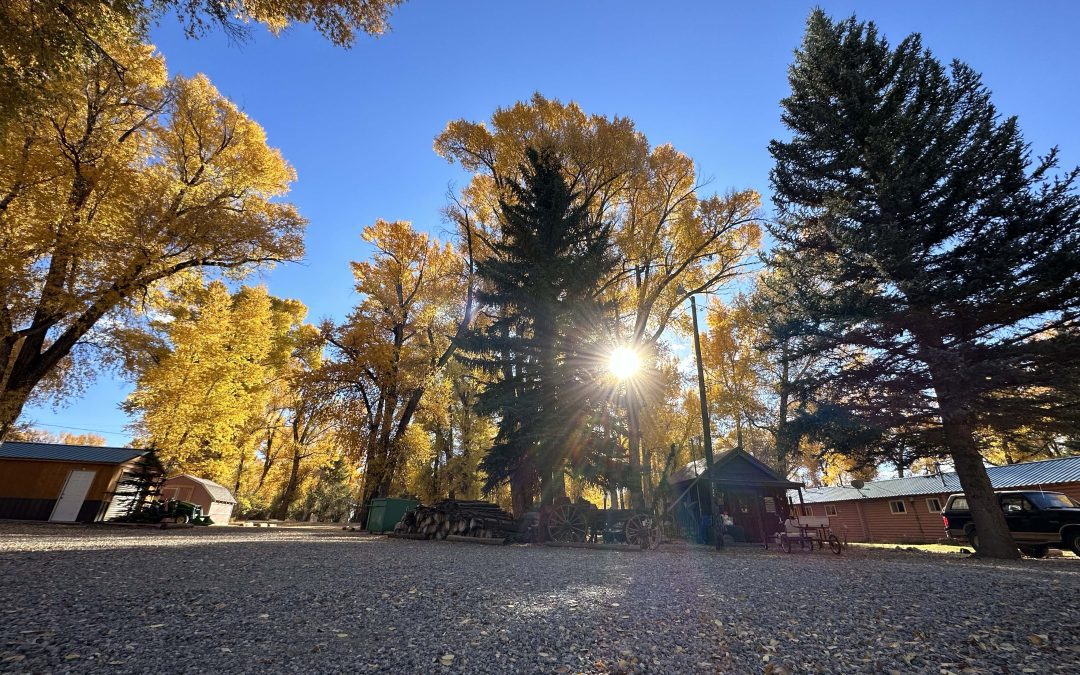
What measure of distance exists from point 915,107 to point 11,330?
94.8 ft

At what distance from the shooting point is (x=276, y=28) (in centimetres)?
916

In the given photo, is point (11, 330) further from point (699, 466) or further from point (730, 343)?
point (730, 343)

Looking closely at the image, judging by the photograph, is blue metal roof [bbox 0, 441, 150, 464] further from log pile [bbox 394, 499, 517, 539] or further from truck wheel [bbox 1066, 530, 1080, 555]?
truck wheel [bbox 1066, 530, 1080, 555]

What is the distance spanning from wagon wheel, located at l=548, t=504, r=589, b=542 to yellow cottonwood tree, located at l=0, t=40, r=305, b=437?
46.2 ft

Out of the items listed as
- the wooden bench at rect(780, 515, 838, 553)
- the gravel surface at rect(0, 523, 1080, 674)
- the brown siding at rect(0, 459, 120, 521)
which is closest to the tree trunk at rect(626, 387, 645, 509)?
the wooden bench at rect(780, 515, 838, 553)

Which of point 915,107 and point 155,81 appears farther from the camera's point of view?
point 155,81

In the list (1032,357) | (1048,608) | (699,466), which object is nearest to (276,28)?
(1048,608)

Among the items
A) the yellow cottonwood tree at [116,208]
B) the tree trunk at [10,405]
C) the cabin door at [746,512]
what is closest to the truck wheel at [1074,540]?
the cabin door at [746,512]

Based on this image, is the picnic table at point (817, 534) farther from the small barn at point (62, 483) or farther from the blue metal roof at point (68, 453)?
the blue metal roof at point (68, 453)

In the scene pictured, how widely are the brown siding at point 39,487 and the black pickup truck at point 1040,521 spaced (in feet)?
106

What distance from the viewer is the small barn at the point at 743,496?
64.1 ft

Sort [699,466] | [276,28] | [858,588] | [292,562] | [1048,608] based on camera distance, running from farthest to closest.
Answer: [699,466] < [276,28] < [292,562] < [858,588] < [1048,608]

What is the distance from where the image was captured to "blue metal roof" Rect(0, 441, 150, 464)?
60.6ft

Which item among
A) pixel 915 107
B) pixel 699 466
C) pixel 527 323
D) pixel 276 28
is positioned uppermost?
pixel 915 107
